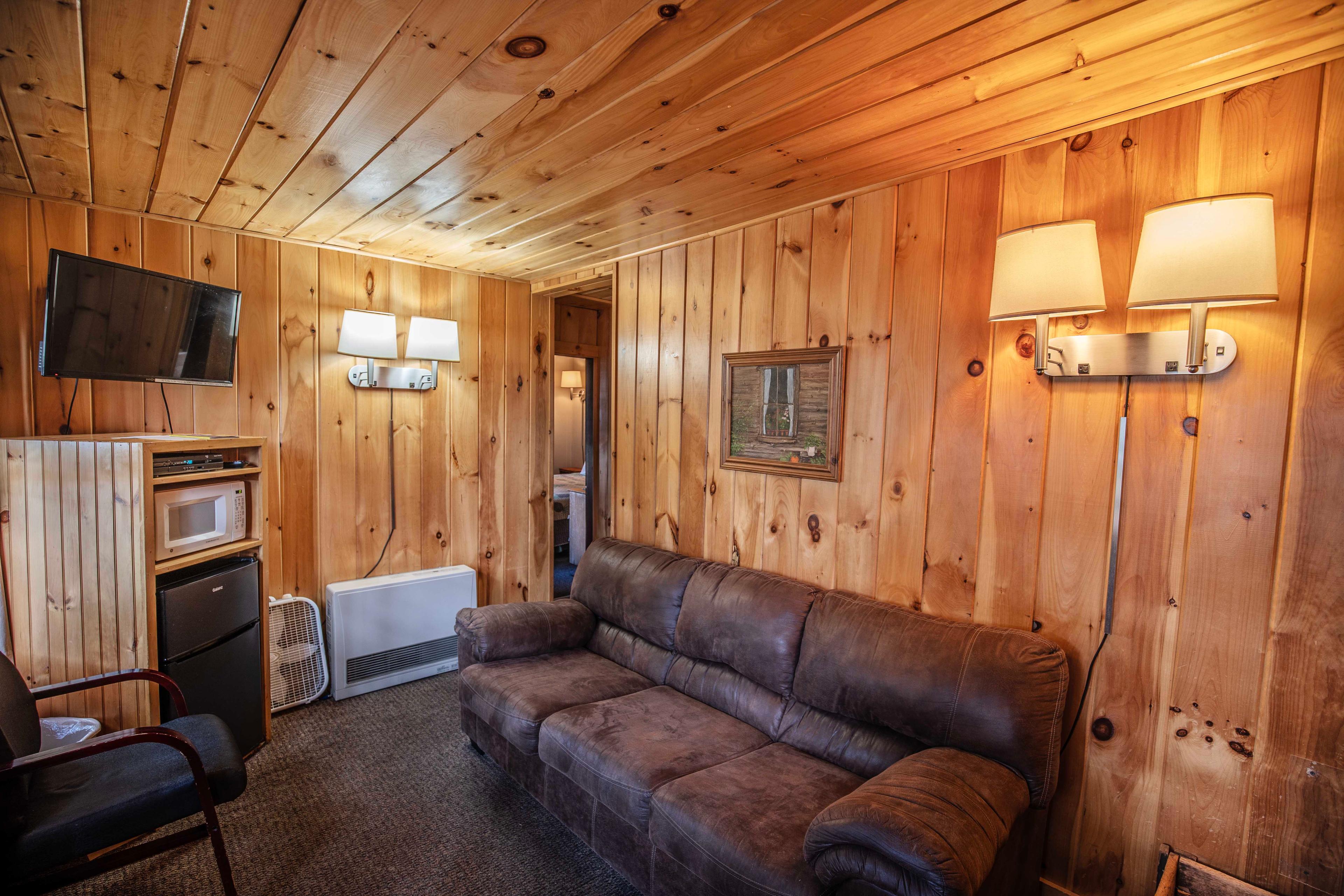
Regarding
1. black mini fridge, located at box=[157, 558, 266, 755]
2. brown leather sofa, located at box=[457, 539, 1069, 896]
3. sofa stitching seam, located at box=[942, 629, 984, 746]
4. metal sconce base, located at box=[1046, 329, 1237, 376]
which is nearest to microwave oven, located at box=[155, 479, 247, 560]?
black mini fridge, located at box=[157, 558, 266, 755]

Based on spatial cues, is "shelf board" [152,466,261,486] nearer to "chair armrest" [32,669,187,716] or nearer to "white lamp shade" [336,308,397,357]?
"chair armrest" [32,669,187,716]

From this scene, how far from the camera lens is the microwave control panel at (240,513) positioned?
8.84 ft

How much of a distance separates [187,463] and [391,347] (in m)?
1.16

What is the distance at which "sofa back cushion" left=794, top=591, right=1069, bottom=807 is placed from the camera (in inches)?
65.3

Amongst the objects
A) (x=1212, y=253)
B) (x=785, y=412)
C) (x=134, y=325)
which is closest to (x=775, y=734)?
(x=785, y=412)

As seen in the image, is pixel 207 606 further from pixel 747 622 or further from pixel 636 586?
pixel 747 622

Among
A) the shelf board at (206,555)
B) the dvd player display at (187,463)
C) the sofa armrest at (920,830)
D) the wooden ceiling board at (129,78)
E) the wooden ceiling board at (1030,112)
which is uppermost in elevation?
the wooden ceiling board at (1030,112)

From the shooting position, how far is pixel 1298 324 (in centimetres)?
145

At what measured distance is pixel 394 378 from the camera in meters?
3.51

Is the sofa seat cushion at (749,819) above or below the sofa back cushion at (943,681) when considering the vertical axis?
below

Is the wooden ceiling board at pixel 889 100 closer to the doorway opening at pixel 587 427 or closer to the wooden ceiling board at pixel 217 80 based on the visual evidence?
the wooden ceiling board at pixel 217 80

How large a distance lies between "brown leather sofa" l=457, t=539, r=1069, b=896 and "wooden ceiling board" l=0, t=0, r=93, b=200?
7.19 feet

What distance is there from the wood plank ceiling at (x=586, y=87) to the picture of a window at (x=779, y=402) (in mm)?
677

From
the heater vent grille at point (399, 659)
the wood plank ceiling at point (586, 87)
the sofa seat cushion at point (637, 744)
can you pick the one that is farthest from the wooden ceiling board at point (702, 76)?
the heater vent grille at point (399, 659)
